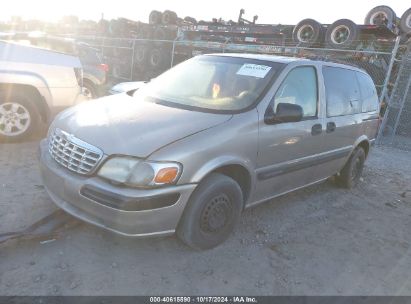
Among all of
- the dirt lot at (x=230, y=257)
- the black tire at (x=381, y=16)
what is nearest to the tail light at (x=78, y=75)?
the dirt lot at (x=230, y=257)

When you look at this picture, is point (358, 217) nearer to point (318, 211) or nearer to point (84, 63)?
point (318, 211)

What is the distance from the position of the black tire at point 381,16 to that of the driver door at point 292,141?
835 cm

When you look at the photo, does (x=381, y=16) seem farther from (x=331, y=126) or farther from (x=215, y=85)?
(x=215, y=85)

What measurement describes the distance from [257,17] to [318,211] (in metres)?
12.4

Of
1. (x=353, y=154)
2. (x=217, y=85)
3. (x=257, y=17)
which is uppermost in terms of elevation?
(x=257, y=17)

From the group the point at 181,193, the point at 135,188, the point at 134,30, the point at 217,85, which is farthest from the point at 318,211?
the point at 134,30

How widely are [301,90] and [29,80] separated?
3.67 meters

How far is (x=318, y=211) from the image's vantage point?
4562 millimetres

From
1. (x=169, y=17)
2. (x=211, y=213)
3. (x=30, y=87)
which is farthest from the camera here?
(x=169, y=17)

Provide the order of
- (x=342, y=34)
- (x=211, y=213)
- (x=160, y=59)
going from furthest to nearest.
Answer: (x=160, y=59) < (x=342, y=34) < (x=211, y=213)

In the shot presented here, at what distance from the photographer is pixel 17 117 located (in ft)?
17.3

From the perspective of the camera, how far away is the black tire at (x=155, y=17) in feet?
52.2

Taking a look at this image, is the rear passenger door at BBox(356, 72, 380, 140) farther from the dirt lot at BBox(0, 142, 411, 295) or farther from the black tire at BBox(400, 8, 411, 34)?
the black tire at BBox(400, 8, 411, 34)

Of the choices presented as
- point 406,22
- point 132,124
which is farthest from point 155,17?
point 132,124
